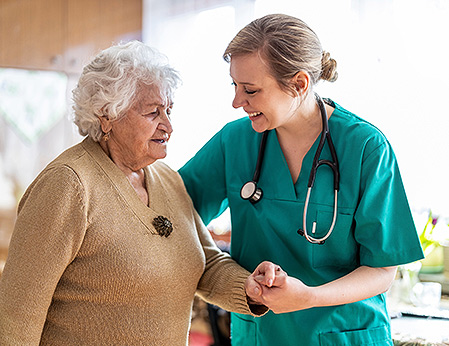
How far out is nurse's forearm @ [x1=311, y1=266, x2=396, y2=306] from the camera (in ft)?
4.24

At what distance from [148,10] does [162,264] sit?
283 centimetres

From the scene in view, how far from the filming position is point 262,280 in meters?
1.32

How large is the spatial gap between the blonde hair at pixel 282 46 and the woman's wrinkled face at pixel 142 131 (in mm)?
249

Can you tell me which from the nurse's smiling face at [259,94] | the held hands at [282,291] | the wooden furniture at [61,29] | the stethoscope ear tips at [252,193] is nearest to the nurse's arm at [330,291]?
the held hands at [282,291]

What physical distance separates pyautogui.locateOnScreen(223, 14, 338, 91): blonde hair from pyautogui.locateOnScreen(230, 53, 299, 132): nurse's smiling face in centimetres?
2

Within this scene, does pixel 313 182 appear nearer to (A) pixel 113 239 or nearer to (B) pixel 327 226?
(B) pixel 327 226

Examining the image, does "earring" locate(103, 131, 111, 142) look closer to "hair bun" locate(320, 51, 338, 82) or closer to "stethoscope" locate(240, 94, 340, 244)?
"stethoscope" locate(240, 94, 340, 244)

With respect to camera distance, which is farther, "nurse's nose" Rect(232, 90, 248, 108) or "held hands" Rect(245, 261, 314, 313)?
"nurse's nose" Rect(232, 90, 248, 108)

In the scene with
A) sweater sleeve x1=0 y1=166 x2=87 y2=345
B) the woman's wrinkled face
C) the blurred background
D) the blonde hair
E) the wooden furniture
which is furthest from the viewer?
the wooden furniture

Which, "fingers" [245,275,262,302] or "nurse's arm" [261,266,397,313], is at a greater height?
"nurse's arm" [261,266,397,313]

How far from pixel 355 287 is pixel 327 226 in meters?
0.17

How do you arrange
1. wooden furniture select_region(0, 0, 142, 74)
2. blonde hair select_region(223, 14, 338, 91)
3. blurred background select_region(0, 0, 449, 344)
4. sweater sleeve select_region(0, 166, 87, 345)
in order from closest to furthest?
sweater sleeve select_region(0, 166, 87, 345)
blonde hair select_region(223, 14, 338, 91)
blurred background select_region(0, 0, 449, 344)
wooden furniture select_region(0, 0, 142, 74)

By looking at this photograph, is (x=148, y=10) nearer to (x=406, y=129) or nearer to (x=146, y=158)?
(x=406, y=129)

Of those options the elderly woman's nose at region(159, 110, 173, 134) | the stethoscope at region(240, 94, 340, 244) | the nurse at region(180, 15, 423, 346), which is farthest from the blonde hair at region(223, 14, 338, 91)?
the elderly woman's nose at region(159, 110, 173, 134)
